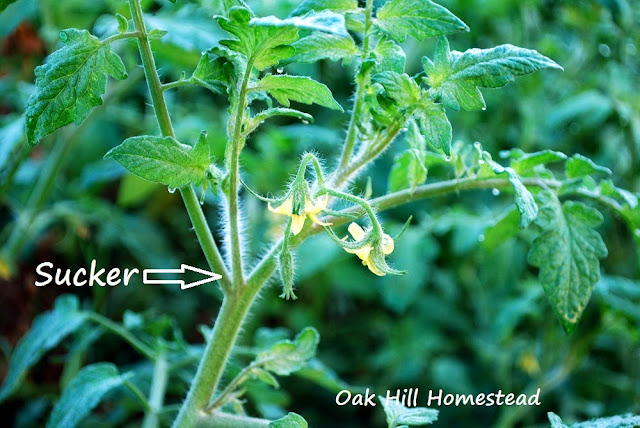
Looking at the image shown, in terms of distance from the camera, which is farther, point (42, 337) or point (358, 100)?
point (42, 337)

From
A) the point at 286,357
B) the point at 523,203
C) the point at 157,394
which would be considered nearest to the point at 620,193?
the point at 523,203

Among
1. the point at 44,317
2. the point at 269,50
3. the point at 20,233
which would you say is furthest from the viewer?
the point at 20,233

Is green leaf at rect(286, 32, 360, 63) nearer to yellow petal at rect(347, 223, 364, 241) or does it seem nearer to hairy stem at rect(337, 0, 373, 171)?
hairy stem at rect(337, 0, 373, 171)

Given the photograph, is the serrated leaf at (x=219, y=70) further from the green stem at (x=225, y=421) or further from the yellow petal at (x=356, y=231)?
the green stem at (x=225, y=421)

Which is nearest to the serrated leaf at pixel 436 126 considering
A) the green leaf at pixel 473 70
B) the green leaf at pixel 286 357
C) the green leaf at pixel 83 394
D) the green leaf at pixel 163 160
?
the green leaf at pixel 473 70

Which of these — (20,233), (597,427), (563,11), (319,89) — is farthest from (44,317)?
(563,11)

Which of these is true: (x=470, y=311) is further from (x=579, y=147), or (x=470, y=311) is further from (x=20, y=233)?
(x=20, y=233)

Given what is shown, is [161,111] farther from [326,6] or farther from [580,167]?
[580,167]
